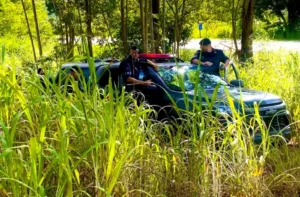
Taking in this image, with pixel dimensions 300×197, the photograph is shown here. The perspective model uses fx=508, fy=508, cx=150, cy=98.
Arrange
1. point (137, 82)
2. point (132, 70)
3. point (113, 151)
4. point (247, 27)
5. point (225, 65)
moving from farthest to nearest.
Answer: point (247, 27) → point (225, 65) → point (132, 70) → point (137, 82) → point (113, 151)

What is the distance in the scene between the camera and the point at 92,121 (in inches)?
117

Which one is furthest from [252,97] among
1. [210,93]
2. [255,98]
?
[210,93]

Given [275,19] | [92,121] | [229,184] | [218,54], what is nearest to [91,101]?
[92,121]

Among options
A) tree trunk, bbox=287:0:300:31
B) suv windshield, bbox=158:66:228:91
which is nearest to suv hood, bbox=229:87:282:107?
suv windshield, bbox=158:66:228:91

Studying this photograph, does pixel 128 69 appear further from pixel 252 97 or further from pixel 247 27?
pixel 247 27

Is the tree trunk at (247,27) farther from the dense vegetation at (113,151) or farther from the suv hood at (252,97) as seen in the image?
the dense vegetation at (113,151)

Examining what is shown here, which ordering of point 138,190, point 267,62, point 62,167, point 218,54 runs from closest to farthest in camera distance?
point 62,167 → point 138,190 → point 218,54 → point 267,62

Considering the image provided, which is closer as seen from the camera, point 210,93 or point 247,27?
point 210,93

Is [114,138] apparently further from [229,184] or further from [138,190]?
[229,184]

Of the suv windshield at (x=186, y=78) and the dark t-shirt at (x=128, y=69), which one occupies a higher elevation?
the dark t-shirt at (x=128, y=69)

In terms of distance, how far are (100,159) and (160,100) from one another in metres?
3.22

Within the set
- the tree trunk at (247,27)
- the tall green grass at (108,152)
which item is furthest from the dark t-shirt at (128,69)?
the tree trunk at (247,27)

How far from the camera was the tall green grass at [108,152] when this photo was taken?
2605 millimetres

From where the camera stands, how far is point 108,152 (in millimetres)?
2875
